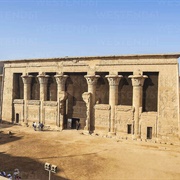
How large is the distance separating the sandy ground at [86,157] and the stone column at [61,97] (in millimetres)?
2999

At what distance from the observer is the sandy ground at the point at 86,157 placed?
12797mm

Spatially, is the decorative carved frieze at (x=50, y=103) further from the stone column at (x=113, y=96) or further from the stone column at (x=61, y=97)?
the stone column at (x=113, y=96)

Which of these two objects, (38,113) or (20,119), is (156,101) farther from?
(20,119)

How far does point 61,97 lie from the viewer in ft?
81.3

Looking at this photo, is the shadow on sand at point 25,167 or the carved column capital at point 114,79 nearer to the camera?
the shadow on sand at point 25,167

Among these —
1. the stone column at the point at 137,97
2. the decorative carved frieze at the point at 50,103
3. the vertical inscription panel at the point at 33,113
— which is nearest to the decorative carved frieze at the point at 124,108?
the stone column at the point at 137,97

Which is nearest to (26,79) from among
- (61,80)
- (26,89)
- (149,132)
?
(26,89)

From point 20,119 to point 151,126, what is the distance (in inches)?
718

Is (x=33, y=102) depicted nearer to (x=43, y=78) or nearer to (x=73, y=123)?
(x=43, y=78)

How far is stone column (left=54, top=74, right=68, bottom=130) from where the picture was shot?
24812 millimetres

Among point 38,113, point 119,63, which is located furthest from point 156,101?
point 38,113

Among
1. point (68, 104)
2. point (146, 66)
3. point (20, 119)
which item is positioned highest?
point (146, 66)

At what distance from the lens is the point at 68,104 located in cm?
2566

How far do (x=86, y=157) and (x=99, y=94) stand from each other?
9.78 m
